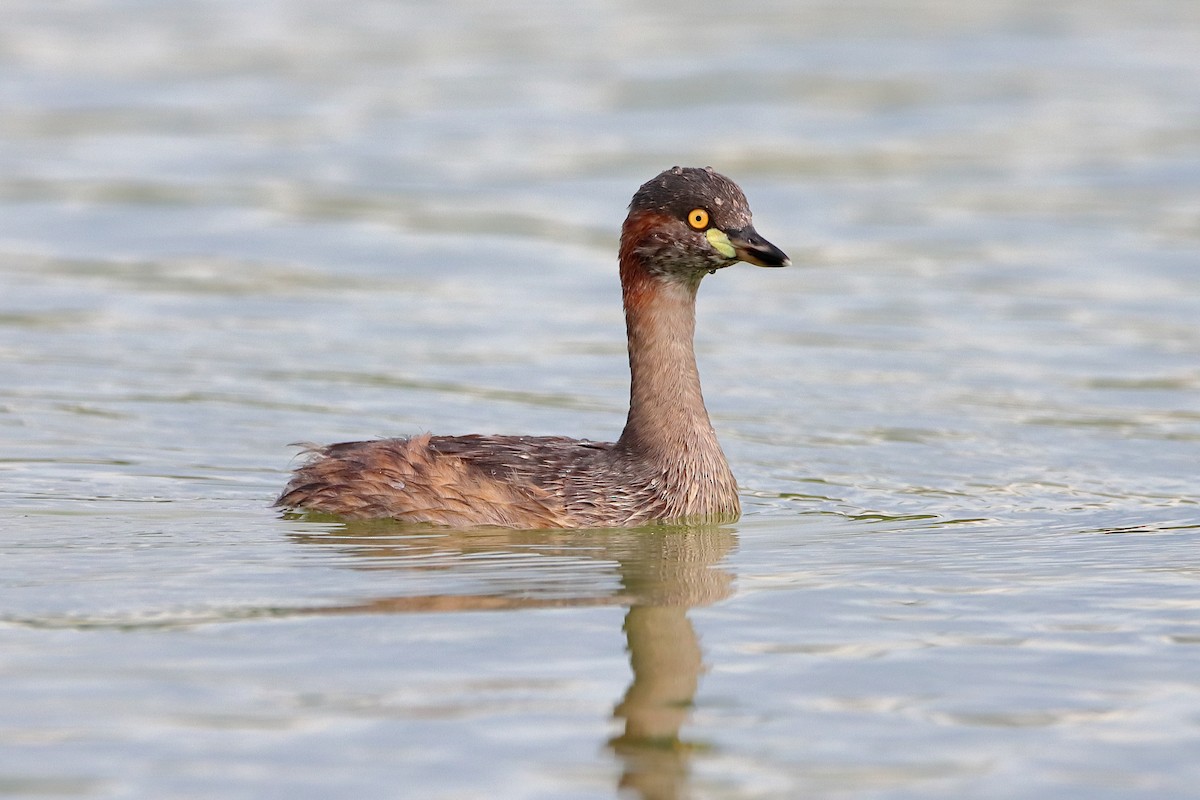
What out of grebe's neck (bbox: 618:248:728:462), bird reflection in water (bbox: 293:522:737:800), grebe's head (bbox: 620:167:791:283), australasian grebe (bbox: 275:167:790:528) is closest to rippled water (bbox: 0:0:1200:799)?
bird reflection in water (bbox: 293:522:737:800)

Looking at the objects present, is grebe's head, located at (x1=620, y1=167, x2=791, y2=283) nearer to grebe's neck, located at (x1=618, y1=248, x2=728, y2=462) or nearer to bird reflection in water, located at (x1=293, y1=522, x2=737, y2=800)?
grebe's neck, located at (x1=618, y1=248, x2=728, y2=462)

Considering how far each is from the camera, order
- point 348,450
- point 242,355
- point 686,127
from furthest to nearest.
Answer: point 686,127 < point 242,355 < point 348,450

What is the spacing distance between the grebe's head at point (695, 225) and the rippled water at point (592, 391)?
1471 millimetres

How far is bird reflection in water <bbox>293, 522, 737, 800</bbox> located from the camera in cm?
745

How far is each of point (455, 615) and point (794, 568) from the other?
77.2 inches

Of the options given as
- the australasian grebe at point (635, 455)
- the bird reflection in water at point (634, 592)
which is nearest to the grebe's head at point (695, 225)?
the australasian grebe at point (635, 455)

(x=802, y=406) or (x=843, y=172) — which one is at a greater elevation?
(x=843, y=172)

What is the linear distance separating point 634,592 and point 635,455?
185cm

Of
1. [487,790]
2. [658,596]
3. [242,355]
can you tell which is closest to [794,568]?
[658,596]

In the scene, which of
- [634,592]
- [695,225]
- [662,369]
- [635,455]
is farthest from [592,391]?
[634,592]

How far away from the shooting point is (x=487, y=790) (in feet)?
22.8

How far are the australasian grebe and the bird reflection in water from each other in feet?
0.44

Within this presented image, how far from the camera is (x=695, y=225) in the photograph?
11.1 m

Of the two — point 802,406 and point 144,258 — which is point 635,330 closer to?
point 802,406
